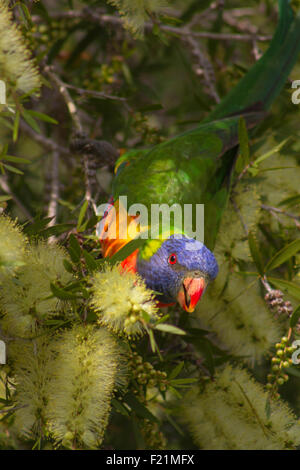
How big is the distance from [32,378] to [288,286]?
1.04 m

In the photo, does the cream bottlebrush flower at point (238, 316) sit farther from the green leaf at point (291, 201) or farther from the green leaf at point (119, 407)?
the green leaf at point (119, 407)

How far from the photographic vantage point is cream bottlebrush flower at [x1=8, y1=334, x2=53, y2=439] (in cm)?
128

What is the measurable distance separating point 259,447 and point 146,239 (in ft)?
3.09

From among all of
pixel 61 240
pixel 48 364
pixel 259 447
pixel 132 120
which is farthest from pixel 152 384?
pixel 132 120

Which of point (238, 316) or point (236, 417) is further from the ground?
point (238, 316)

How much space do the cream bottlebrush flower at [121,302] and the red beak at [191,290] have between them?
0.37 metres

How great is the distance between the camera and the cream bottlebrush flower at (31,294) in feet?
4.19

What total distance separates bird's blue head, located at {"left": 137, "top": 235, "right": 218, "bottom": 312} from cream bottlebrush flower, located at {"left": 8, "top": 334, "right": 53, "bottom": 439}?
51 centimetres

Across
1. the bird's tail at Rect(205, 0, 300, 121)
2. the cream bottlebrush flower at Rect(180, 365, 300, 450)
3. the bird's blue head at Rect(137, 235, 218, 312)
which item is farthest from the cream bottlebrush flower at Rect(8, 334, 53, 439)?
the bird's tail at Rect(205, 0, 300, 121)

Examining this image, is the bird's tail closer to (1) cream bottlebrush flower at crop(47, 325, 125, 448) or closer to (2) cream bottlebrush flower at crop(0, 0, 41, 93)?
(2) cream bottlebrush flower at crop(0, 0, 41, 93)

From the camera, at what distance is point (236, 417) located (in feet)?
5.46

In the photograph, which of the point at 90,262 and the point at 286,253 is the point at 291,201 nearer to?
the point at 286,253

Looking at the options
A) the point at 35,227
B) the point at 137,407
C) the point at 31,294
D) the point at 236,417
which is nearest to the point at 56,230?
the point at 35,227

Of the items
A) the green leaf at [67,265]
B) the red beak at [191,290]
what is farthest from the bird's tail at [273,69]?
the green leaf at [67,265]
